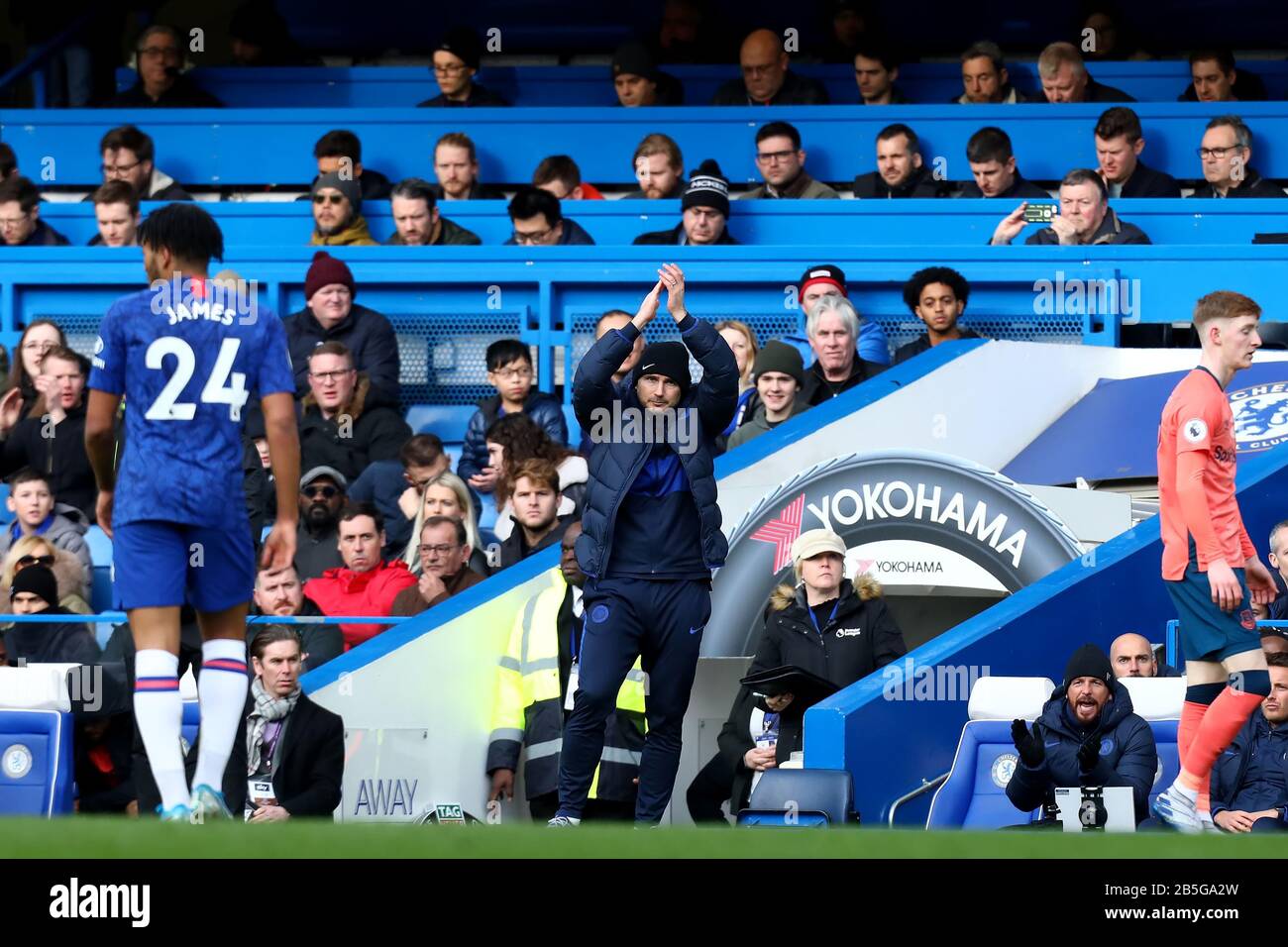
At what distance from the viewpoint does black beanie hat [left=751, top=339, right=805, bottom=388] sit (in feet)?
32.8

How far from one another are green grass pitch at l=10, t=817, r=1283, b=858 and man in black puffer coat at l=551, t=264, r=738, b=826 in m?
2.63

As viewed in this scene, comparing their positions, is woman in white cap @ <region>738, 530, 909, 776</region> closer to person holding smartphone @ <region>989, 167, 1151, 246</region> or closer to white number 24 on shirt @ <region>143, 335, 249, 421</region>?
white number 24 on shirt @ <region>143, 335, 249, 421</region>

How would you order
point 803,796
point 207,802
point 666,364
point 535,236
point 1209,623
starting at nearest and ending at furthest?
1. point 207,802
2. point 803,796
3. point 1209,623
4. point 666,364
5. point 535,236

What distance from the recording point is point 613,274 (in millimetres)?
11305

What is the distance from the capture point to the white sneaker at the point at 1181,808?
669 centimetres

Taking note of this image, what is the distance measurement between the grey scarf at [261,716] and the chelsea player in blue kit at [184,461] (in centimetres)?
173

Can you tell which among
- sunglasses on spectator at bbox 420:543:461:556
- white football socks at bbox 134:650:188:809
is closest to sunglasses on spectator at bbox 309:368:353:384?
sunglasses on spectator at bbox 420:543:461:556

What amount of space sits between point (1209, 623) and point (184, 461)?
3.45 metres

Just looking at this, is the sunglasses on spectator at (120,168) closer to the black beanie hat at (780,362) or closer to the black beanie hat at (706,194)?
the black beanie hat at (706,194)

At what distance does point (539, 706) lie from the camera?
27.6 ft

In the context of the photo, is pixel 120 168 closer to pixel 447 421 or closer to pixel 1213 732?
pixel 447 421

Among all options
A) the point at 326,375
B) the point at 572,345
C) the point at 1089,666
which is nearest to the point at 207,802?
the point at 1089,666

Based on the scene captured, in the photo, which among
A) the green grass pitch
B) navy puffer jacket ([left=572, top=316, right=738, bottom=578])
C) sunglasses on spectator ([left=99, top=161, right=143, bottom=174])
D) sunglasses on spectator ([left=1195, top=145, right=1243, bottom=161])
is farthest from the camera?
sunglasses on spectator ([left=99, top=161, right=143, bottom=174])
